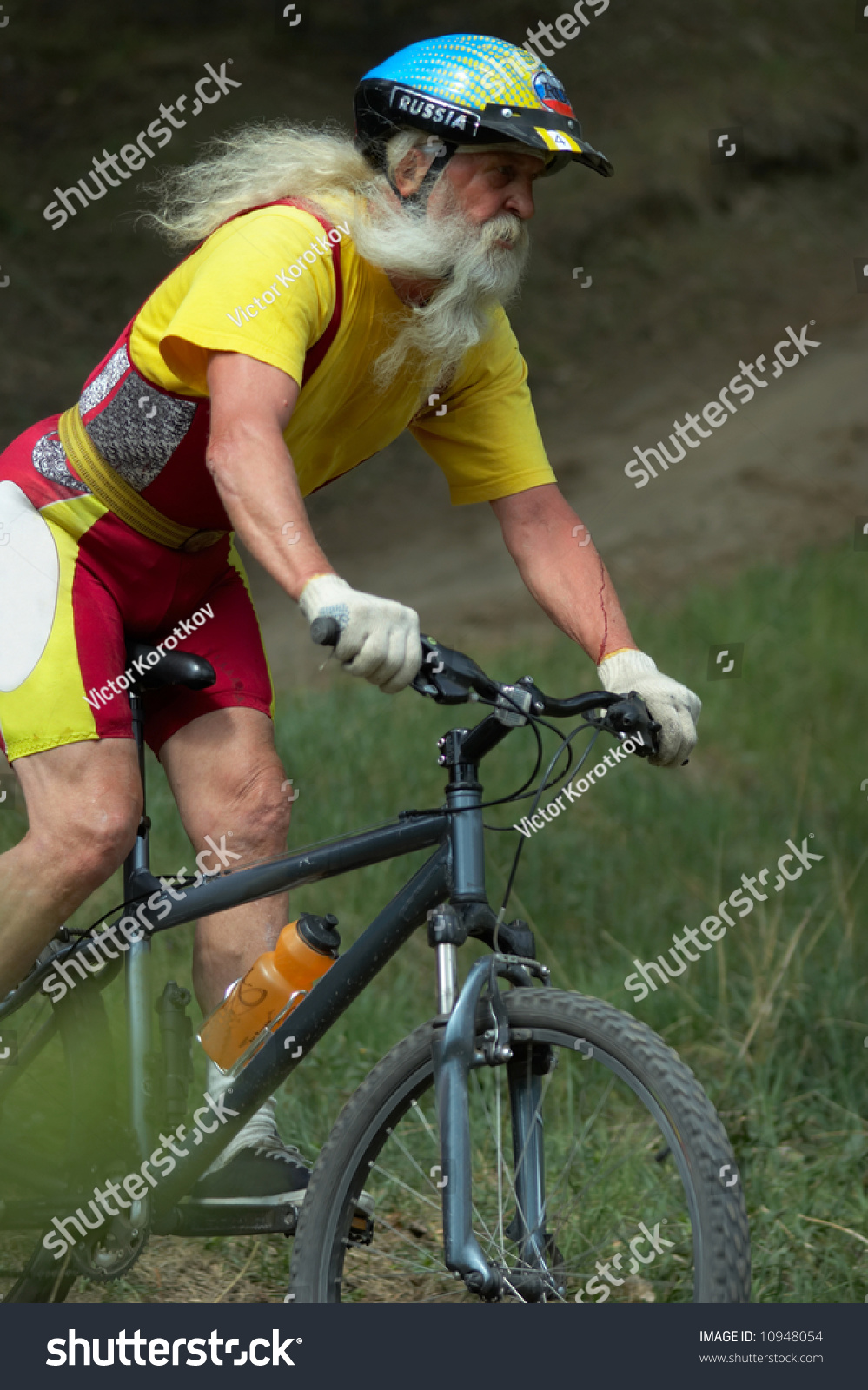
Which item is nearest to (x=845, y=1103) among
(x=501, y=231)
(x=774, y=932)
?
(x=774, y=932)

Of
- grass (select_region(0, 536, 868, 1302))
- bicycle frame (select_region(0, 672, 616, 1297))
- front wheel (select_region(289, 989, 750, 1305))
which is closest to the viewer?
front wheel (select_region(289, 989, 750, 1305))

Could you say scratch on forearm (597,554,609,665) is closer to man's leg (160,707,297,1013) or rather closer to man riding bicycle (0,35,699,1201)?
man riding bicycle (0,35,699,1201)

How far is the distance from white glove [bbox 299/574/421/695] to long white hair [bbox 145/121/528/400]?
2.29 ft

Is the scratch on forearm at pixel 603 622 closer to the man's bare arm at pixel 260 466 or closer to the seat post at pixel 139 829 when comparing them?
the man's bare arm at pixel 260 466

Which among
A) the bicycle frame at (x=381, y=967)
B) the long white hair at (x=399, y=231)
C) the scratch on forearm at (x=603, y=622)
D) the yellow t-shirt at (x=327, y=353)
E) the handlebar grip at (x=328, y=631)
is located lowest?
the bicycle frame at (x=381, y=967)

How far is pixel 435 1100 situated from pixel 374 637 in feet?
2.06

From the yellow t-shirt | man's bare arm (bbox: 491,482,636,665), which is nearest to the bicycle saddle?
the yellow t-shirt

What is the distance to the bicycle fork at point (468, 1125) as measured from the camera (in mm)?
1915

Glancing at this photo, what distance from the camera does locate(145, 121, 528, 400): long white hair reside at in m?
2.38

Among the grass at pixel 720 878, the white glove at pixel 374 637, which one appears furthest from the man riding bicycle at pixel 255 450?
the grass at pixel 720 878

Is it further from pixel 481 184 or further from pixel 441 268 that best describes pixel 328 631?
pixel 481 184

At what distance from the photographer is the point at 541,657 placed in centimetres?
749

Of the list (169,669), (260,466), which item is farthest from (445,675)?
(169,669)

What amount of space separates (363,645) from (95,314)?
33.7 ft
